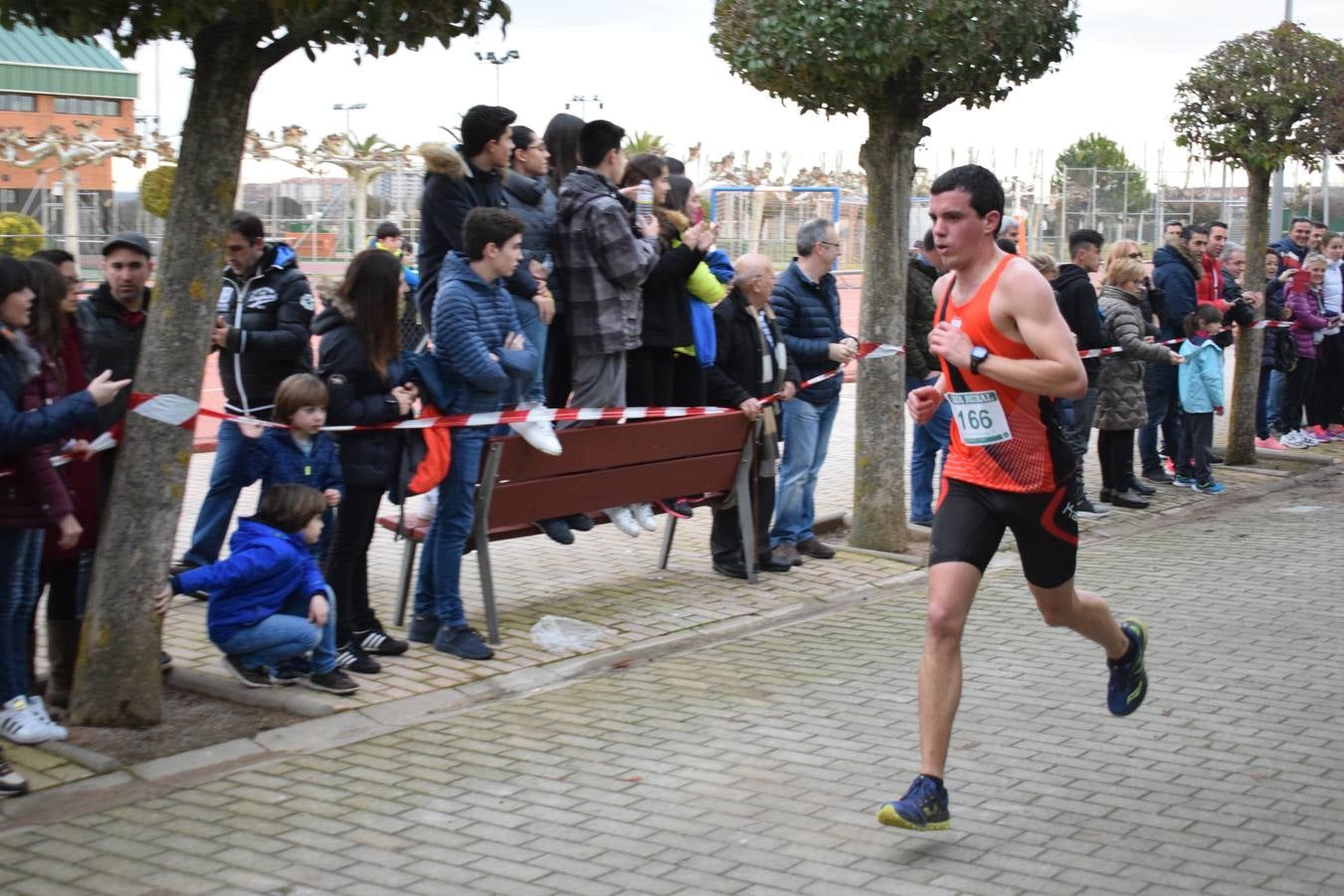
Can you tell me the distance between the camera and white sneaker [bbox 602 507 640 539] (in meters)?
8.46

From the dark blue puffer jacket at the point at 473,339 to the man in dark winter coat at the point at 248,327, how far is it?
3.55 feet

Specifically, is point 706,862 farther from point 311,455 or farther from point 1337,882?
point 311,455

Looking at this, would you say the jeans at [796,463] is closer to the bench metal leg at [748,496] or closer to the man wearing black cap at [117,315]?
the bench metal leg at [748,496]

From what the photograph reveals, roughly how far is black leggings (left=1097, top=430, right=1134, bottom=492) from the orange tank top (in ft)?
22.3

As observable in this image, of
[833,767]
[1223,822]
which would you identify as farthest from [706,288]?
[1223,822]

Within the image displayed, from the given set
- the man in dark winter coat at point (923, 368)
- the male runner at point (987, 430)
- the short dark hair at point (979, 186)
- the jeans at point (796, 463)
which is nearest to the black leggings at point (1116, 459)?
the man in dark winter coat at point (923, 368)

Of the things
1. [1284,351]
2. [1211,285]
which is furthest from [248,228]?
[1284,351]

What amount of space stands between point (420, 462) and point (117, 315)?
150 centimetres

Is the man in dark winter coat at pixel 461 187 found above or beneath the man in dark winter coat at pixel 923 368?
above

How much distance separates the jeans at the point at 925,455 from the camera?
10828 mm

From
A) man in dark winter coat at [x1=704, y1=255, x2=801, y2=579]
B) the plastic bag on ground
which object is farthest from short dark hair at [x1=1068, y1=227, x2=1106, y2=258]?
the plastic bag on ground

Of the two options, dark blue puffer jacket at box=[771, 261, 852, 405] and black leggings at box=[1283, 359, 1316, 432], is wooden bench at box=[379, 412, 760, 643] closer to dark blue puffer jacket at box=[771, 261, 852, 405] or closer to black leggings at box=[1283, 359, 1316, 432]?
dark blue puffer jacket at box=[771, 261, 852, 405]

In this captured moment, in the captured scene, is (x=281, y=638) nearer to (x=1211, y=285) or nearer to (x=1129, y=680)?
(x=1129, y=680)

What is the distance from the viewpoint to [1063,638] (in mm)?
7883
